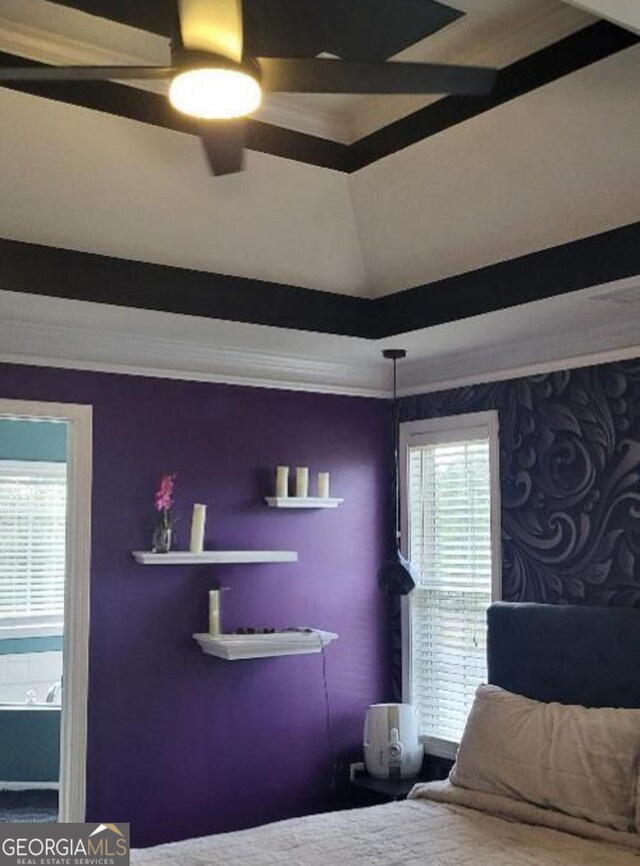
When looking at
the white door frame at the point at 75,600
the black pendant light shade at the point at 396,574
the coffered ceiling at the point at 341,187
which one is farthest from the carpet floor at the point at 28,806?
the coffered ceiling at the point at 341,187

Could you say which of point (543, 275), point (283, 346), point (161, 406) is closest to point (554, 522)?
point (543, 275)

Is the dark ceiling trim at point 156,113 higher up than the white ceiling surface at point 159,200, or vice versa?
the dark ceiling trim at point 156,113

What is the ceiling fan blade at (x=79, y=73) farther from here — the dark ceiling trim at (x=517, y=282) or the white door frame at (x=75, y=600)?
the white door frame at (x=75, y=600)

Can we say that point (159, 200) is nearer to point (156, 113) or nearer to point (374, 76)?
point (156, 113)

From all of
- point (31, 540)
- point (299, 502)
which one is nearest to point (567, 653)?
point (299, 502)

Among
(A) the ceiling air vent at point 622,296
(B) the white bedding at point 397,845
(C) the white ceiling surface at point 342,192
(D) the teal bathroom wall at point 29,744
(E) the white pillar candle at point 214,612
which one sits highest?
(C) the white ceiling surface at point 342,192

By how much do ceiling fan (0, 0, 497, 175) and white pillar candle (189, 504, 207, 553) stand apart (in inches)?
95.8

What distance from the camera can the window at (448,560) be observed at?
4582 mm

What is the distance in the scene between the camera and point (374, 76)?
1972 millimetres

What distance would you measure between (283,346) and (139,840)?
Answer: 2206mm

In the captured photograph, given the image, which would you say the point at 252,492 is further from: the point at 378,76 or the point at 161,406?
the point at 378,76

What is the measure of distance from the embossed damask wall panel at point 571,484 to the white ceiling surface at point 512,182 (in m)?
0.75

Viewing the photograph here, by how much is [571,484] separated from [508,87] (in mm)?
1771

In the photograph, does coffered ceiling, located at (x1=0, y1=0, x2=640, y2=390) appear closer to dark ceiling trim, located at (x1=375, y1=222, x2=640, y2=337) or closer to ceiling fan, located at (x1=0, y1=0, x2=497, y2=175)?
dark ceiling trim, located at (x1=375, y1=222, x2=640, y2=337)
